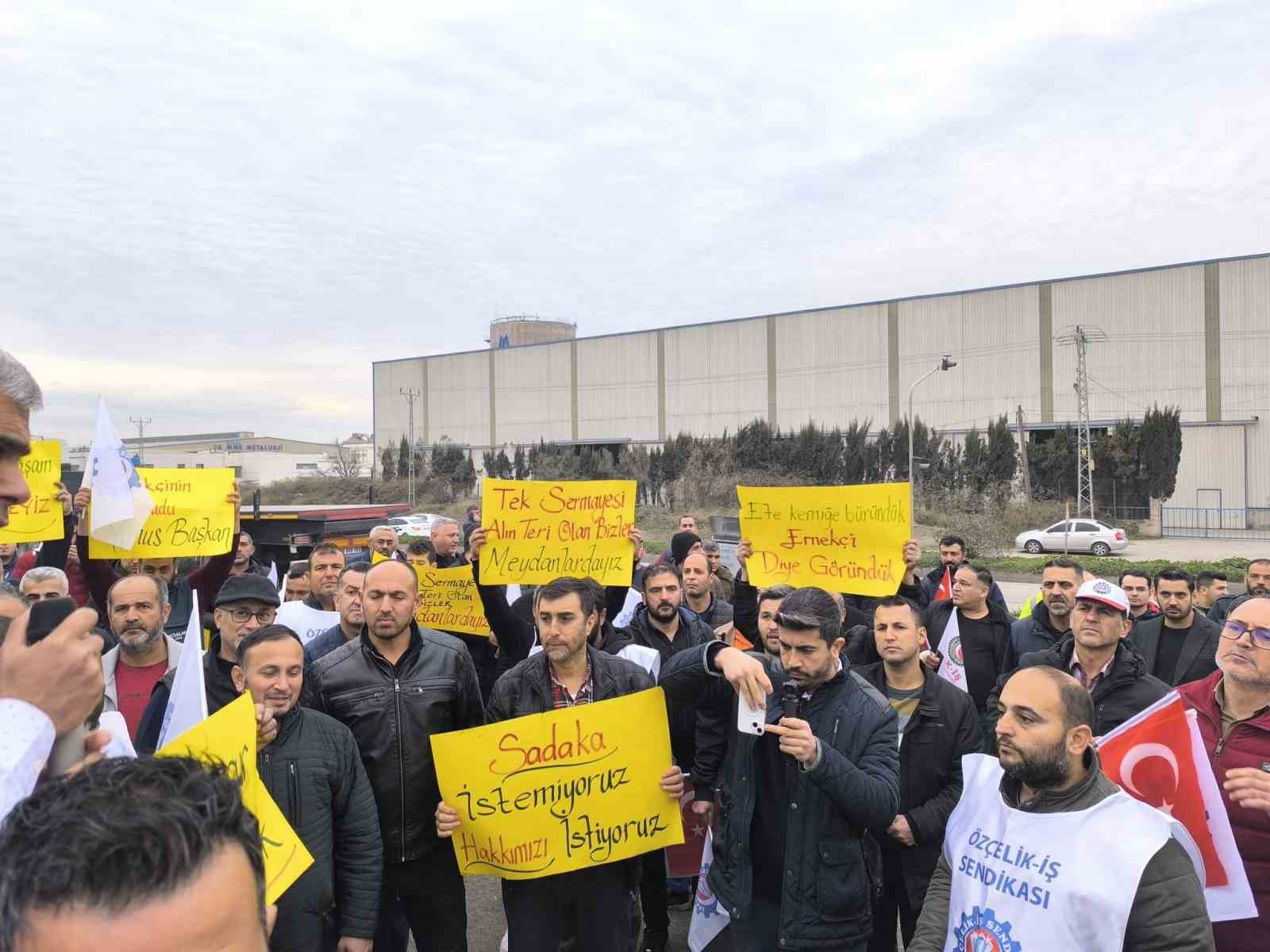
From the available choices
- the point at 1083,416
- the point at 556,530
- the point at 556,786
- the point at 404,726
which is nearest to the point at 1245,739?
the point at 556,786

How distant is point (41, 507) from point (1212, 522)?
48.9 metres

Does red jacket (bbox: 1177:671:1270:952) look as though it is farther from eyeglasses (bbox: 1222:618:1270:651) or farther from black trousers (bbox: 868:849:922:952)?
black trousers (bbox: 868:849:922:952)

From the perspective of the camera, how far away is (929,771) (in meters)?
4.14

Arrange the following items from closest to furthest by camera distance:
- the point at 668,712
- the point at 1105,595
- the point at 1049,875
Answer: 1. the point at 1049,875
2. the point at 668,712
3. the point at 1105,595

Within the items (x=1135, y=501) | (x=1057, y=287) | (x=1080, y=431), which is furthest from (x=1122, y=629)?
(x=1057, y=287)

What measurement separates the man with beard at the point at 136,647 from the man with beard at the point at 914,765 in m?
3.49

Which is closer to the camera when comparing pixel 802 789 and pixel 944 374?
pixel 802 789

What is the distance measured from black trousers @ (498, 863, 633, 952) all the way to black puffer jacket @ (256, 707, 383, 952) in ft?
2.12

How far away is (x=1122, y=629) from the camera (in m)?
4.70

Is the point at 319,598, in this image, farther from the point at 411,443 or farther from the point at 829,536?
the point at 411,443

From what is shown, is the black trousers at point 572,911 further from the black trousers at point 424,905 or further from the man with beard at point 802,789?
the man with beard at point 802,789

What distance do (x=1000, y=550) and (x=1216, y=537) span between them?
609 inches

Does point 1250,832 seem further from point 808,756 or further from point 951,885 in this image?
point 808,756

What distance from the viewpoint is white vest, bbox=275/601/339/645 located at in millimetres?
6254
